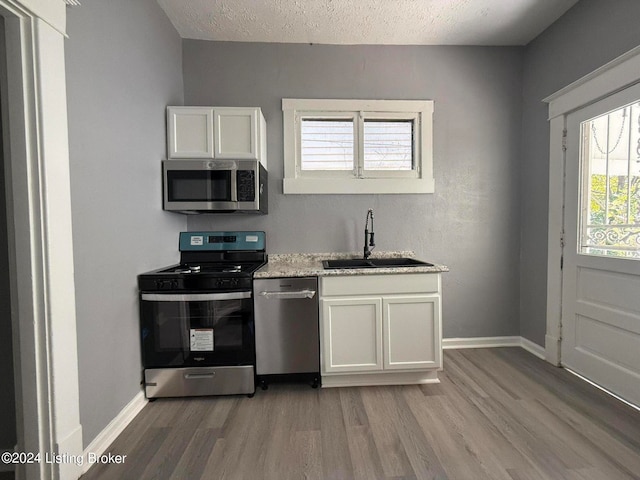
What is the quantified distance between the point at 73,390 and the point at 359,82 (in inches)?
116

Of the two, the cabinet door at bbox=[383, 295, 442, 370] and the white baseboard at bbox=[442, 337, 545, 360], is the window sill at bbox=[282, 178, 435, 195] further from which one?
the white baseboard at bbox=[442, 337, 545, 360]

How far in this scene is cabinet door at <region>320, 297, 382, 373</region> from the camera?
6.84 ft

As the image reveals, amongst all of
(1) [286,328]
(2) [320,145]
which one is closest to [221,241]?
(1) [286,328]

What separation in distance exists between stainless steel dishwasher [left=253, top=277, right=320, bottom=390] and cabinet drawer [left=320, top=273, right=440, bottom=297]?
117 mm

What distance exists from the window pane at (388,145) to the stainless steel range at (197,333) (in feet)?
5.31

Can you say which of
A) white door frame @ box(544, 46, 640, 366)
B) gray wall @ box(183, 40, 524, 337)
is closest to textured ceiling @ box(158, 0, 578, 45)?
gray wall @ box(183, 40, 524, 337)

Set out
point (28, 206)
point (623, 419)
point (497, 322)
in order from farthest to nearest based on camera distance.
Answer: point (497, 322), point (623, 419), point (28, 206)

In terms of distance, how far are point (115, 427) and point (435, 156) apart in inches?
124

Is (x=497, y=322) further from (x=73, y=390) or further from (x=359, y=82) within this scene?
(x=73, y=390)

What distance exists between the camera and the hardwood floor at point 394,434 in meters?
1.40

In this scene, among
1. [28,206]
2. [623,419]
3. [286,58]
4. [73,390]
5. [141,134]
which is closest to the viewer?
[28,206]

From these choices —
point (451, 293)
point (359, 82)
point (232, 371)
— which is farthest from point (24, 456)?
point (359, 82)

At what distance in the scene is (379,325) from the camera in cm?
210

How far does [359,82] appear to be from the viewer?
2682 mm
